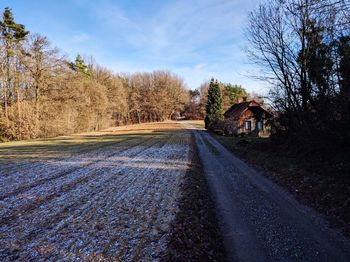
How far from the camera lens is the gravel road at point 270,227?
12.4 ft

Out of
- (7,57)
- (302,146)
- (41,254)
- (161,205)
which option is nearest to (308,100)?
(302,146)

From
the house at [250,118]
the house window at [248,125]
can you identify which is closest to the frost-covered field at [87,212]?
the house at [250,118]

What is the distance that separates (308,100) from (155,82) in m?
56.0

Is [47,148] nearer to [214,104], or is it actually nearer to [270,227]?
[270,227]

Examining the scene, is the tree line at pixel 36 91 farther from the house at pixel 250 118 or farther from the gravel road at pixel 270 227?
the gravel road at pixel 270 227

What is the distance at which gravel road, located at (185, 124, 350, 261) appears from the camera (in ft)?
12.4

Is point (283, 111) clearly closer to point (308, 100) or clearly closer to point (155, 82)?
point (308, 100)

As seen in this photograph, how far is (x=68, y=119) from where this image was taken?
31.8m

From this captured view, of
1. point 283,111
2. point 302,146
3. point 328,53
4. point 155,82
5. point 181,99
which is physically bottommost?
point 302,146

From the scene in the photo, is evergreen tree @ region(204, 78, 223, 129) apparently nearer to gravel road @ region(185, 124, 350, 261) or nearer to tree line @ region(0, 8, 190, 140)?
tree line @ region(0, 8, 190, 140)

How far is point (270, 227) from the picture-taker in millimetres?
4715

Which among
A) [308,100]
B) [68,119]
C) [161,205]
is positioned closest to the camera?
[161,205]

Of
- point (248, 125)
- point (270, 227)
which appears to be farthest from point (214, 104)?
point (270, 227)

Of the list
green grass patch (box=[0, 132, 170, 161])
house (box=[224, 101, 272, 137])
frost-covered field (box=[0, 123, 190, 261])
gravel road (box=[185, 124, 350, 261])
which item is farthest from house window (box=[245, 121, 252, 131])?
gravel road (box=[185, 124, 350, 261])
